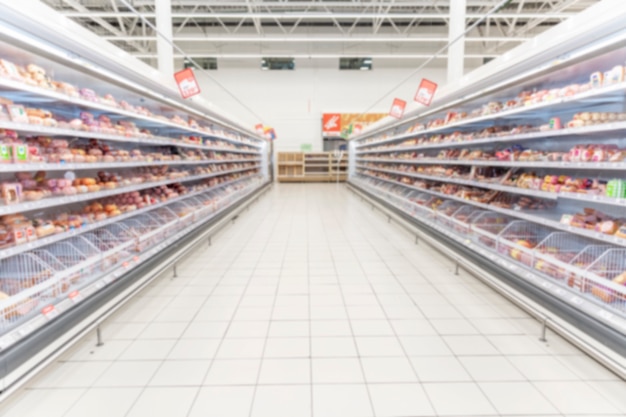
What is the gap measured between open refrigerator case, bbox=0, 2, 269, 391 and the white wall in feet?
46.8

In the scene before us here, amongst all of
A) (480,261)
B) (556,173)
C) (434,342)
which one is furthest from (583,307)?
(556,173)

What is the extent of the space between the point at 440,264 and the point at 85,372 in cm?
414

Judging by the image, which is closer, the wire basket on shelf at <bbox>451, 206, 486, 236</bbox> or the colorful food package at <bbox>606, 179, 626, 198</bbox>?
the colorful food package at <bbox>606, 179, 626, 198</bbox>

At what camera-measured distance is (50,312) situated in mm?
2436

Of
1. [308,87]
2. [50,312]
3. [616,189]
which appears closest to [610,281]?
[616,189]

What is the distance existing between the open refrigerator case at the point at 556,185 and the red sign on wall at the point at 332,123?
42.7 feet

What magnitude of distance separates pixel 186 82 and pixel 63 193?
2442 millimetres

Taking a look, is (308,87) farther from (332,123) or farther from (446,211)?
(446,211)

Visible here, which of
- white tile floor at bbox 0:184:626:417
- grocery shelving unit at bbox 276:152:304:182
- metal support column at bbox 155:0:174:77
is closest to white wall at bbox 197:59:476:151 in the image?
grocery shelving unit at bbox 276:152:304:182

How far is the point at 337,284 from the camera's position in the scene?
4258mm

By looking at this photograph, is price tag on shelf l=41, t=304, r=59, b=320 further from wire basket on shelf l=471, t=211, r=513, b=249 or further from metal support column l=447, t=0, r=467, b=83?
metal support column l=447, t=0, r=467, b=83

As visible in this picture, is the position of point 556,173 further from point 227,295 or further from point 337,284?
point 227,295

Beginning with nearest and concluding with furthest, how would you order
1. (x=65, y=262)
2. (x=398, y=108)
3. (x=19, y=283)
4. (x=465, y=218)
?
1. (x=19, y=283)
2. (x=65, y=262)
3. (x=465, y=218)
4. (x=398, y=108)

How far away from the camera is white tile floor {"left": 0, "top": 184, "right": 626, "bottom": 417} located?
2189 millimetres
